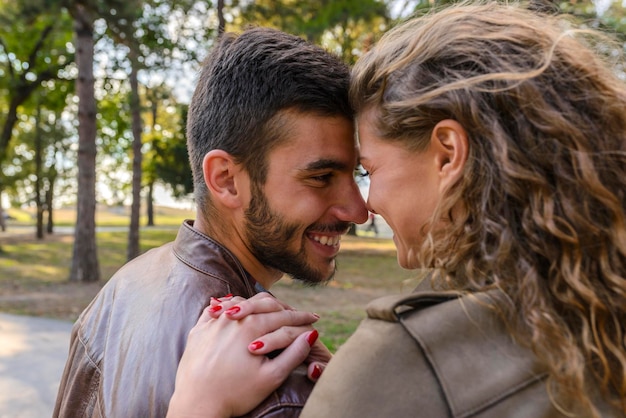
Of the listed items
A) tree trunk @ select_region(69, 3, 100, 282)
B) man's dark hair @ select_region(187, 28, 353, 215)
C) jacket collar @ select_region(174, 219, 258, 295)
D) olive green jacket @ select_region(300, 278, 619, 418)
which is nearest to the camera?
olive green jacket @ select_region(300, 278, 619, 418)

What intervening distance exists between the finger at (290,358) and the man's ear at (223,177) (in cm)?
63

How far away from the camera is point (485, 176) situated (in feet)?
4.37

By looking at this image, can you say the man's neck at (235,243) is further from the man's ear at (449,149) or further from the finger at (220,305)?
the man's ear at (449,149)

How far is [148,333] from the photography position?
1739mm

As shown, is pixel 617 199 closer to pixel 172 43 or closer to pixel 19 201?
pixel 172 43

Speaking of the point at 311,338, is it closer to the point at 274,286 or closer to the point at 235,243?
the point at 235,243

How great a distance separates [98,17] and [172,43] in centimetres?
250

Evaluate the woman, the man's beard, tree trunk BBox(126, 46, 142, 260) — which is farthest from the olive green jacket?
tree trunk BBox(126, 46, 142, 260)

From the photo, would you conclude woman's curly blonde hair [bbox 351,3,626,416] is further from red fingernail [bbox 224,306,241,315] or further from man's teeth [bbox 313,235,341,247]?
man's teeth [bbox 313,235,341,247]

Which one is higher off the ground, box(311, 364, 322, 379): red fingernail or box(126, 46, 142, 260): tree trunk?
box(311, 364, 322, 379): red fingernail

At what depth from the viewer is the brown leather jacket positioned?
165 centimetres

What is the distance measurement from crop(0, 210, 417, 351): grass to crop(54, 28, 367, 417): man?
0.56 m

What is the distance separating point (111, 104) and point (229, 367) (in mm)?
24883

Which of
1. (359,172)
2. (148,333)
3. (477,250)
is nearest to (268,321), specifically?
(148,333)
